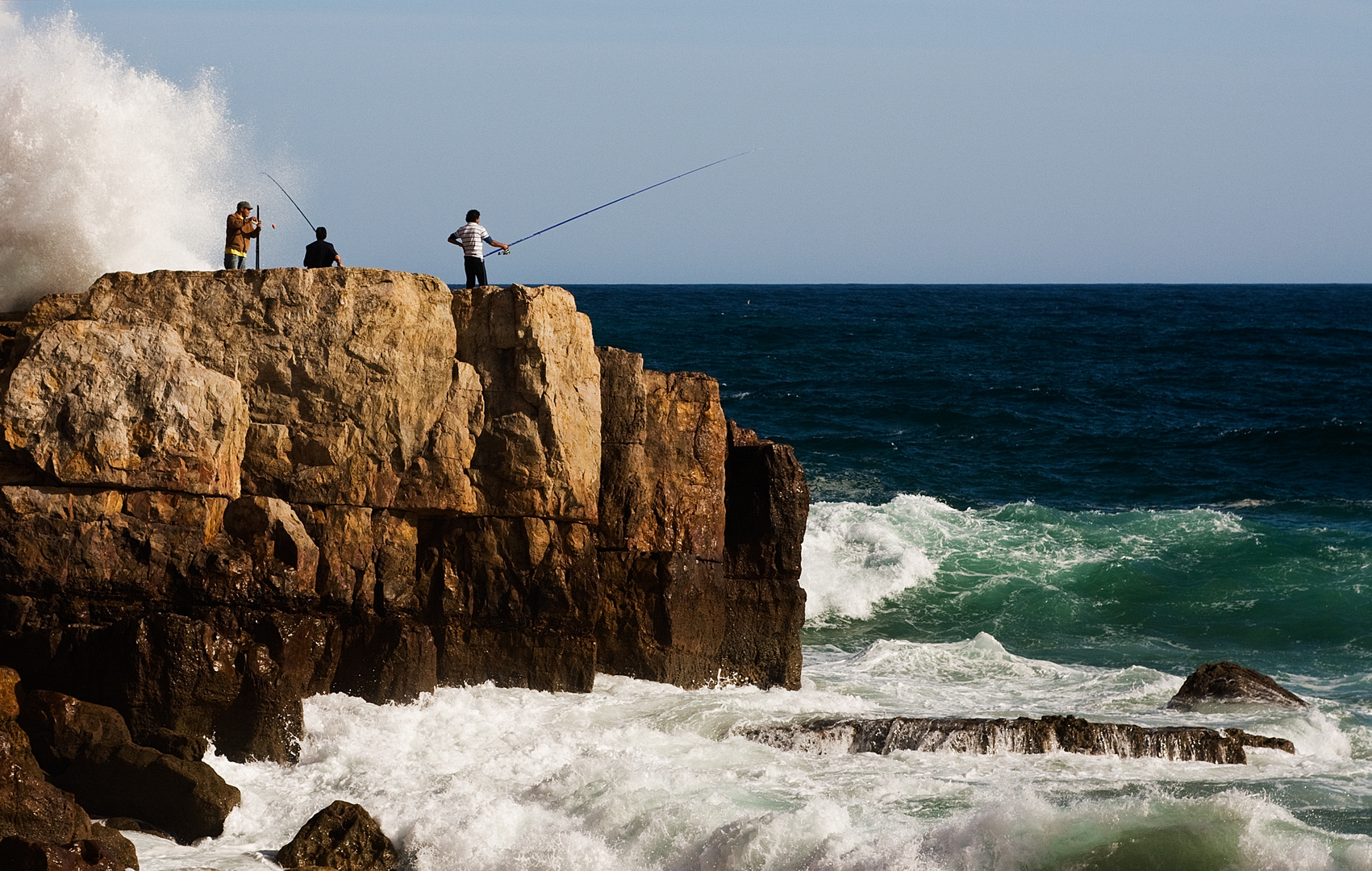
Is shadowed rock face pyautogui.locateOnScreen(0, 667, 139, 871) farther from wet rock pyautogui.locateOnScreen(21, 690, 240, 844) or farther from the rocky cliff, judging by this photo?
the rocky cliff

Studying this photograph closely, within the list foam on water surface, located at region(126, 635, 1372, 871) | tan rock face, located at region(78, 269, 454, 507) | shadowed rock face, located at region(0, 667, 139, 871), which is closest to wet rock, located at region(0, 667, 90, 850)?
shadowed rock face, located at region(0, 667, 139, 871)

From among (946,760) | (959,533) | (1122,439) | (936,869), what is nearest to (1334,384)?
(1122,439)

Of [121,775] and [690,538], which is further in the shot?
[690,538]

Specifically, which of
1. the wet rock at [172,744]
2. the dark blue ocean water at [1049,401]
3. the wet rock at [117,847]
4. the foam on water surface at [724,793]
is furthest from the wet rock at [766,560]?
the dark blue ocean water at [1049,401]

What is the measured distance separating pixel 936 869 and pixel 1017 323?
145ft

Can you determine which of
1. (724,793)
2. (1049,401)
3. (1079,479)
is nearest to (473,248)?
(724,793)

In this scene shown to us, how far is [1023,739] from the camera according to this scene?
11.1m

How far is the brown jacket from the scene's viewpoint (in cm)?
1363

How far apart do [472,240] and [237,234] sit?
227 cm

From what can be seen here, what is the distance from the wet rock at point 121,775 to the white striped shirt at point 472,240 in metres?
5.48

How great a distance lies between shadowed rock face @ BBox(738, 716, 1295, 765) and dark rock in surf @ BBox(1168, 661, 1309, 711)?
1.41 m

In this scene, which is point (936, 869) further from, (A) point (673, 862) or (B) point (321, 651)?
(B) point (321, 651)

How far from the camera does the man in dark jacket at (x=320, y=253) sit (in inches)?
520

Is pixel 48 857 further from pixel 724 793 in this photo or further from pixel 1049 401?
pixel 1049 401
